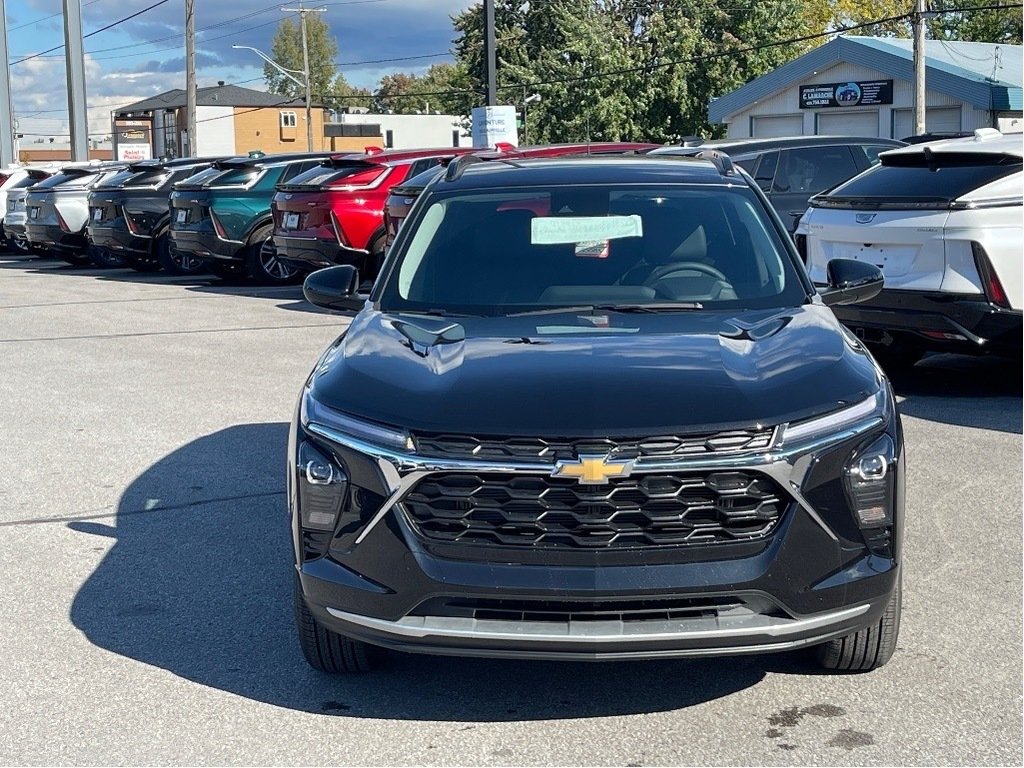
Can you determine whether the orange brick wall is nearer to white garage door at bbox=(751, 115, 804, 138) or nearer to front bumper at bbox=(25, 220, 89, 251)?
white garage door at bbox=(751, 115, 804, 138)

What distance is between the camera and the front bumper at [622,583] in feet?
12.0

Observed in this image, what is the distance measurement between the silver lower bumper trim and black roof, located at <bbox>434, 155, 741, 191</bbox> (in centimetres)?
241

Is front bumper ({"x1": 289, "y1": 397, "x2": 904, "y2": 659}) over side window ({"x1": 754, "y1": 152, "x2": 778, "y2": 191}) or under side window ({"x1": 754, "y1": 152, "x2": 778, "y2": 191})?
under

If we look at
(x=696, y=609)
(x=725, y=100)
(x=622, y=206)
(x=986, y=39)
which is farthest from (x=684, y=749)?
(x=986, y=39)

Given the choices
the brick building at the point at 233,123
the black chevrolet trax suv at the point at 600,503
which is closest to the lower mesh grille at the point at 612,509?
the black chevrolet trax suv at the point at 600,503

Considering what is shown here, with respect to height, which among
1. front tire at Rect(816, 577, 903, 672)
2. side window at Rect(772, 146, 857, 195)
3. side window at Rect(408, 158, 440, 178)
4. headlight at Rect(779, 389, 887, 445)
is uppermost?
side window at Rect(408, 158, 440, 178)

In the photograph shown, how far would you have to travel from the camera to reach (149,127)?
100250 millimetres

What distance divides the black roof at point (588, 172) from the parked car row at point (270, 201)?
5.04 m

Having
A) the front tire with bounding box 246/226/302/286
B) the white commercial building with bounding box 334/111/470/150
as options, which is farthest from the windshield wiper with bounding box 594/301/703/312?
the white commercial building with bounding box 334/111/470/150

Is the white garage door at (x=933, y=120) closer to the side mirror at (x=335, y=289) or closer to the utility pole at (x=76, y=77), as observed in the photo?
the utility pole at (x=76, y=77)

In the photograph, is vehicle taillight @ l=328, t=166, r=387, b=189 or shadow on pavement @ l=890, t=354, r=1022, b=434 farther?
vehicle taillight @ l=328, t=166, r=387, b=189

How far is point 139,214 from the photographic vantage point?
21.1m

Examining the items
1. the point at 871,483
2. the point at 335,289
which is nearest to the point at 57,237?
the point at 335,289

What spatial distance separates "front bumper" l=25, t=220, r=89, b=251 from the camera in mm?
23688
